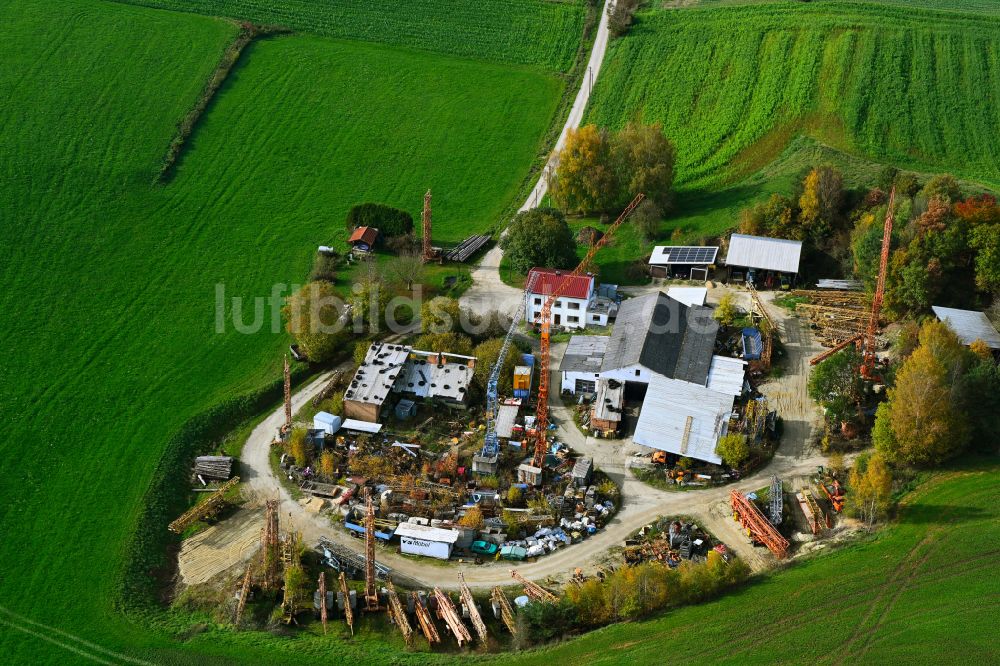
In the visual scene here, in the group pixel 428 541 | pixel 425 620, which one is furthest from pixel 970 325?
pixel 425 620

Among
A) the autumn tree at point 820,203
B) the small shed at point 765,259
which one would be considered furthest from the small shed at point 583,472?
the autumn tree at point 820,203

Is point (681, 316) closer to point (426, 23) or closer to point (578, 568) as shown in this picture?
point (578, 568)

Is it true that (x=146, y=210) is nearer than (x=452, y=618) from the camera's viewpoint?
No

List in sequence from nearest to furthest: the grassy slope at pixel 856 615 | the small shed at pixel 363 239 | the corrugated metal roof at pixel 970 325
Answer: the grassy slope at pixel 856 615 → the corrugated metal roof at pixel 970 325 → the small shed at pixel 363 239

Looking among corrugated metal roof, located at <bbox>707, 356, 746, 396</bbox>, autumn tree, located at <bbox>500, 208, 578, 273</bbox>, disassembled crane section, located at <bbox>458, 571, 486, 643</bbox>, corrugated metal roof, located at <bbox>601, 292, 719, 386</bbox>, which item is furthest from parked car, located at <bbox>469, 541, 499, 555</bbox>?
autumn tree, located at <bbox>500, 208, 578, 273</bbox>

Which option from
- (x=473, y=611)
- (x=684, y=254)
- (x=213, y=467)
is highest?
(x=684, y=254)

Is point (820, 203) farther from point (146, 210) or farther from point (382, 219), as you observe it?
point (146, 210)

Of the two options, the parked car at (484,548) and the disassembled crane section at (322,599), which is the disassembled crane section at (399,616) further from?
the parked car at (484,548)
